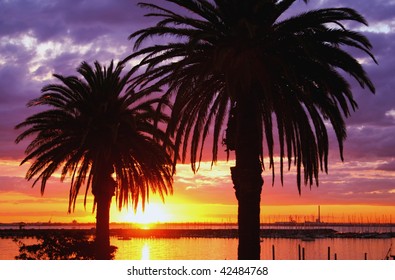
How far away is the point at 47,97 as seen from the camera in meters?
33.8

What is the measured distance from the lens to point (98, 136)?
110 feet

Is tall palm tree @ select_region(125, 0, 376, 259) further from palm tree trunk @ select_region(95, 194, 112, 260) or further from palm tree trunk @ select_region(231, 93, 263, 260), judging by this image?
palm tree trunk @ select_region(95, 194, 112, 260)

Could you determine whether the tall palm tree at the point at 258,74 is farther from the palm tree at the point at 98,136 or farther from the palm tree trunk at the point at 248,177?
the palm tree at the point at 98,136

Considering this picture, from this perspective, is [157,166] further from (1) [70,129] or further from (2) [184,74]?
(2) [184,74]

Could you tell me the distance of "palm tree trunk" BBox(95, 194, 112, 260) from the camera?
1289 inches

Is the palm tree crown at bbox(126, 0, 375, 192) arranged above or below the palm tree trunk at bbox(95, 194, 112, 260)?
above

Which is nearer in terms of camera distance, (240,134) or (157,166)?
(240,134)

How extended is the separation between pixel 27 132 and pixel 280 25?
17.8 meters

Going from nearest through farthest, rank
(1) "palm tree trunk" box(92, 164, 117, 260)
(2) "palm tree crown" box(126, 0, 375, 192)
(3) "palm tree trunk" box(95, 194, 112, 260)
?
(2) "palm tree crown" box(126, 0, 375, 192) → (3) "palm tree trunk" box(95, 194, 112, 260) → (1) "palm tree trunk" box(92, 164, 117, 260)

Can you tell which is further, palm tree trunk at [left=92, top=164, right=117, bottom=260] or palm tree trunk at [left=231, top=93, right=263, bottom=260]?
palm tree trunk at [left=92, top=164, right=117, bottom=260]

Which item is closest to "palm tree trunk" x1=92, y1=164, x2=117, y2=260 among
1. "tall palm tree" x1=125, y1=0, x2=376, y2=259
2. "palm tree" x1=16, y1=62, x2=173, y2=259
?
"palm tree" x1=16, y1=62, x2=173, y2=259

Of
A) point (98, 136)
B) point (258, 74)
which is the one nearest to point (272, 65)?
point (258, 74)

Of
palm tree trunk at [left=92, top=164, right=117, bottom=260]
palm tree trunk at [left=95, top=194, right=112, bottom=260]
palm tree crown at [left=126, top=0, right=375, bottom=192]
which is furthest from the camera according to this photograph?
palm tree trunk at [left=92, top=164, right=117, bottom=260]
